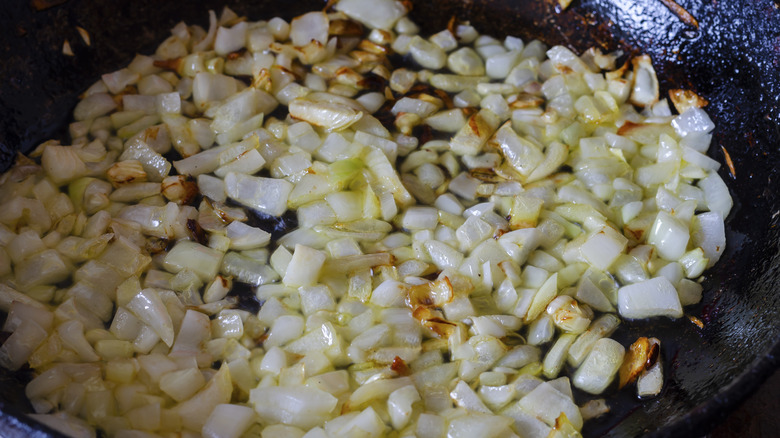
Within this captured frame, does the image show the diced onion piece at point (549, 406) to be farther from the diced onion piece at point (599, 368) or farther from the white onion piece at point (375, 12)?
the white onion piece at point (375, 12)

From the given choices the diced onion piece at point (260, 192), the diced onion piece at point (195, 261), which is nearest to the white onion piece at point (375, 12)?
the diced onion piece at point (260, 192)

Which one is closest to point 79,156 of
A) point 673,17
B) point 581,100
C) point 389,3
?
point 389,3

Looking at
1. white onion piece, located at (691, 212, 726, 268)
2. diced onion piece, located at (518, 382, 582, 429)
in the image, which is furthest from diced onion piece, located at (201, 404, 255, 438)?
white onion piece, located at (691, 212, 726, 268)

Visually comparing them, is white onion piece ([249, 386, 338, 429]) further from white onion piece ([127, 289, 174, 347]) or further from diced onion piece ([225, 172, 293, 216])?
diced onion piece ([225, 172, 293, 216])

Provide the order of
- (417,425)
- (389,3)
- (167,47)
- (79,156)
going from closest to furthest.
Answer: (417,425), (79,156), (167,47), (389,3)

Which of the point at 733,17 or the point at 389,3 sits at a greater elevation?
the point at 733,17

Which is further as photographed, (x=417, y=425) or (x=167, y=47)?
(x=167, y=47)

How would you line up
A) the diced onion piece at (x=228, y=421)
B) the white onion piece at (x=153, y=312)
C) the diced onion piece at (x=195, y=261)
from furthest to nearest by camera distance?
the diced onion piece at (x=195, y=261) < the white onion piece at (x=153, y=312) < the diced onion piece at (x=228, y=421)

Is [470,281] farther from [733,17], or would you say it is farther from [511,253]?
[733,17]
